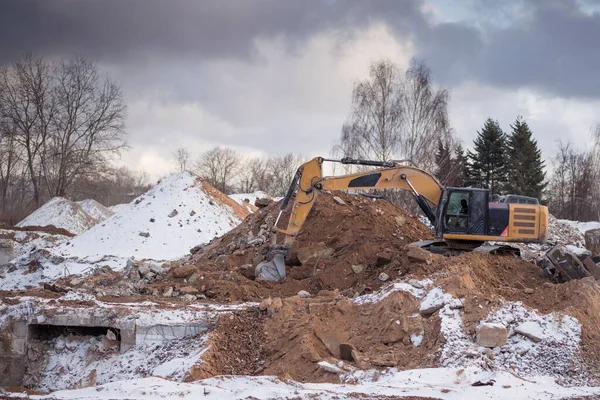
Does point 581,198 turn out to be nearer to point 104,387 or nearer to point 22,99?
point 22,99

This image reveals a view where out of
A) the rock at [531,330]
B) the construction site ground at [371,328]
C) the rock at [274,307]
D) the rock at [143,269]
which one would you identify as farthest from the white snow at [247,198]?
the rock at [531,330]

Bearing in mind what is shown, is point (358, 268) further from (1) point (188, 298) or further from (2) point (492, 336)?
(2) point (492, 336)

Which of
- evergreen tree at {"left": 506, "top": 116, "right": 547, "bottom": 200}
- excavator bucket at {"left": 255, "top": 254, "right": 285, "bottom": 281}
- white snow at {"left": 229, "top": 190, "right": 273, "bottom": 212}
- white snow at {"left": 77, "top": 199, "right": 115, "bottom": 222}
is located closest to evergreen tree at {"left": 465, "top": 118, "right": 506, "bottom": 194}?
evergreen tree at {"left": 506, "top": 116, "right": 547, "bottom": 200}

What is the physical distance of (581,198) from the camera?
42469 mm

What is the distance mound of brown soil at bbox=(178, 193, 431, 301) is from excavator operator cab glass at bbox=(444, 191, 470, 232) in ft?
3.81

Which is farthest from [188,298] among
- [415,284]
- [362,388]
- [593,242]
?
[593,242]

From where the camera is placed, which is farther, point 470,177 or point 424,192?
point 470,177

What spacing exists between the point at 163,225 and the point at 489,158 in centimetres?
2189

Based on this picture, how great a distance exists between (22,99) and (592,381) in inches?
1448

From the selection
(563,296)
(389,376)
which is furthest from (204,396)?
(563,296)

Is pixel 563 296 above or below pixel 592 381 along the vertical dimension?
above

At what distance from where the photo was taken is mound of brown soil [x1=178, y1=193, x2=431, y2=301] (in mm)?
12656

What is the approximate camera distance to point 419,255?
12.3m

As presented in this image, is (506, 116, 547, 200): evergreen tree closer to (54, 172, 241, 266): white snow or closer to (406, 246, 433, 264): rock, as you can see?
(54, 172, 241, 266): white snow
